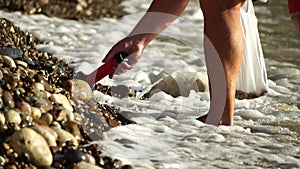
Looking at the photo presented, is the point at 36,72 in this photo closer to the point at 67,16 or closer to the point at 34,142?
the point at 34,142

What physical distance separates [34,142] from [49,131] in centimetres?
18

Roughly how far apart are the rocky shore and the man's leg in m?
0.54

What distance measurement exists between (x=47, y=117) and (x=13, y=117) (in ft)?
0.70

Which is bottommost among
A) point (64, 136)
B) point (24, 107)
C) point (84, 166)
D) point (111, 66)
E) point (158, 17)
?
point (84, 166)

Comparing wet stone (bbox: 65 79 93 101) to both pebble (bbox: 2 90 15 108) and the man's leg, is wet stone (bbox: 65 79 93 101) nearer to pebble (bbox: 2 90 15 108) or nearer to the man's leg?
pebble (bbox: 2 90 15 108)

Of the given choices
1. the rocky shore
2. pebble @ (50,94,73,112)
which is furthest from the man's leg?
pebble @ (50,94,73,112)

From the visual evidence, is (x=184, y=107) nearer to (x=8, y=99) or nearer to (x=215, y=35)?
(x=215, y=35)

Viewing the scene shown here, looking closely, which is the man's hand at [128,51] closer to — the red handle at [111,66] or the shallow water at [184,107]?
the red handle at [111,66]

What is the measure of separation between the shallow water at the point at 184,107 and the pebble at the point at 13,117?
16.9 inches

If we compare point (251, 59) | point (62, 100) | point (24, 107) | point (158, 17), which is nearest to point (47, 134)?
point (24, 107)

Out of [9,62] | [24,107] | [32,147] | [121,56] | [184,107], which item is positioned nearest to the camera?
[32,147]

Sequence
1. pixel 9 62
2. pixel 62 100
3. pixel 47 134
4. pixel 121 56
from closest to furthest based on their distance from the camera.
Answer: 1. pixel 47 134
2. pixel 62 100
3. pixel 9 62
4. pixel 121 56

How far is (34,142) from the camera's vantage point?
10.3 ft

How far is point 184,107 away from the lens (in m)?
4.50
